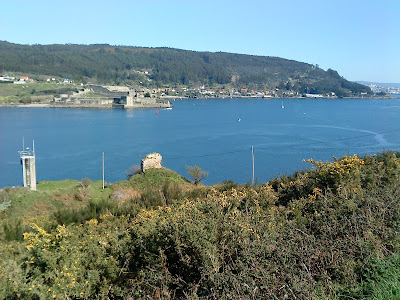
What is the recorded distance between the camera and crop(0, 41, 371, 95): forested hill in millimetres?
87188

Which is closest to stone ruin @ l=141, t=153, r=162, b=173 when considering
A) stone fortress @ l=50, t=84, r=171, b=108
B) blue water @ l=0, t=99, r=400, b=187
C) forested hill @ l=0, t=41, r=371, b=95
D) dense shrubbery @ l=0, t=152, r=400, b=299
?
blue water @ l=0, t=99, r=400, b=187

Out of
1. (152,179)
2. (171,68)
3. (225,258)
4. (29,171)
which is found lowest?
(152,179)

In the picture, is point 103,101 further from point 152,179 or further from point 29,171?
point 152,179

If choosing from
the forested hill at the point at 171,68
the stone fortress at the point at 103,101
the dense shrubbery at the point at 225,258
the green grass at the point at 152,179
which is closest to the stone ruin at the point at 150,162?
the green grass at the point at 152,179

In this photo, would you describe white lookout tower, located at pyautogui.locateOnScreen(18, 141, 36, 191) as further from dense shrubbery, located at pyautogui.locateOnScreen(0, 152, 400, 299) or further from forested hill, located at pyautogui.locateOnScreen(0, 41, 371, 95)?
forested hill, located at pyautogui.locateOnScreen(0, 41, 371, 95)

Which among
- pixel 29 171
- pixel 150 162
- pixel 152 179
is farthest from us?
pixel 150 162

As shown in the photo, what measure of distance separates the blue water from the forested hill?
162 ft

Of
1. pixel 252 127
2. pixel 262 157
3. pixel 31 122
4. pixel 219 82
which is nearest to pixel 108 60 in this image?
pixel 219 82

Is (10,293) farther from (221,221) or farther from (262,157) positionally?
(262,157)

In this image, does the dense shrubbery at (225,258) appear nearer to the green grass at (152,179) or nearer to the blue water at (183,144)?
the green grass at (152,179)

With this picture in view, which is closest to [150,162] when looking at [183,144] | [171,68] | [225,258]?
[225,258]

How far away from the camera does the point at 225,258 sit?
9.93 feet

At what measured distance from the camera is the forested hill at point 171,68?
87.2 meters

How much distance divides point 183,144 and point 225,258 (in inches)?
965
